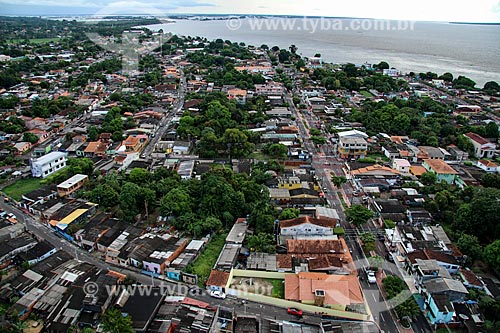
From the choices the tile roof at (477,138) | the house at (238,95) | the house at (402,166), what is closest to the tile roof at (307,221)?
the house at (402,166)

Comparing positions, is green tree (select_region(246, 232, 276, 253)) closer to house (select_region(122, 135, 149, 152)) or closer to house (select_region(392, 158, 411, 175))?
house (select_region(392, 158, 411, 175))

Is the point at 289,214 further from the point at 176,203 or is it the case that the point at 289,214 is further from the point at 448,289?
the point at 448,289

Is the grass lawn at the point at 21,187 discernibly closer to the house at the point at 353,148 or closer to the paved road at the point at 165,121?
the paved road at the point at 165,121

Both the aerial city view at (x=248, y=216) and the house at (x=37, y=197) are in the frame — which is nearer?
the aerial city view at (x=248, y=216)

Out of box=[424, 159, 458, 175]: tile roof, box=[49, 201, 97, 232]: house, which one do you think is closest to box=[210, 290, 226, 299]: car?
box=[49, 201, 97, 232]: house

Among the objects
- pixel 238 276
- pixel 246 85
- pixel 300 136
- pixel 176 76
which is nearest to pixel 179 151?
pixel 300 136

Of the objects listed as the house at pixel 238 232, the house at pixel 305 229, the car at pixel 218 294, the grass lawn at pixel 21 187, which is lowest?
the car at pixel 218 294

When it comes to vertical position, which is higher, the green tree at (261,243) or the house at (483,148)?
the house at (483,148)

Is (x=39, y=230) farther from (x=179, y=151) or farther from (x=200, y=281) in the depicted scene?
(x=179, y=151)
